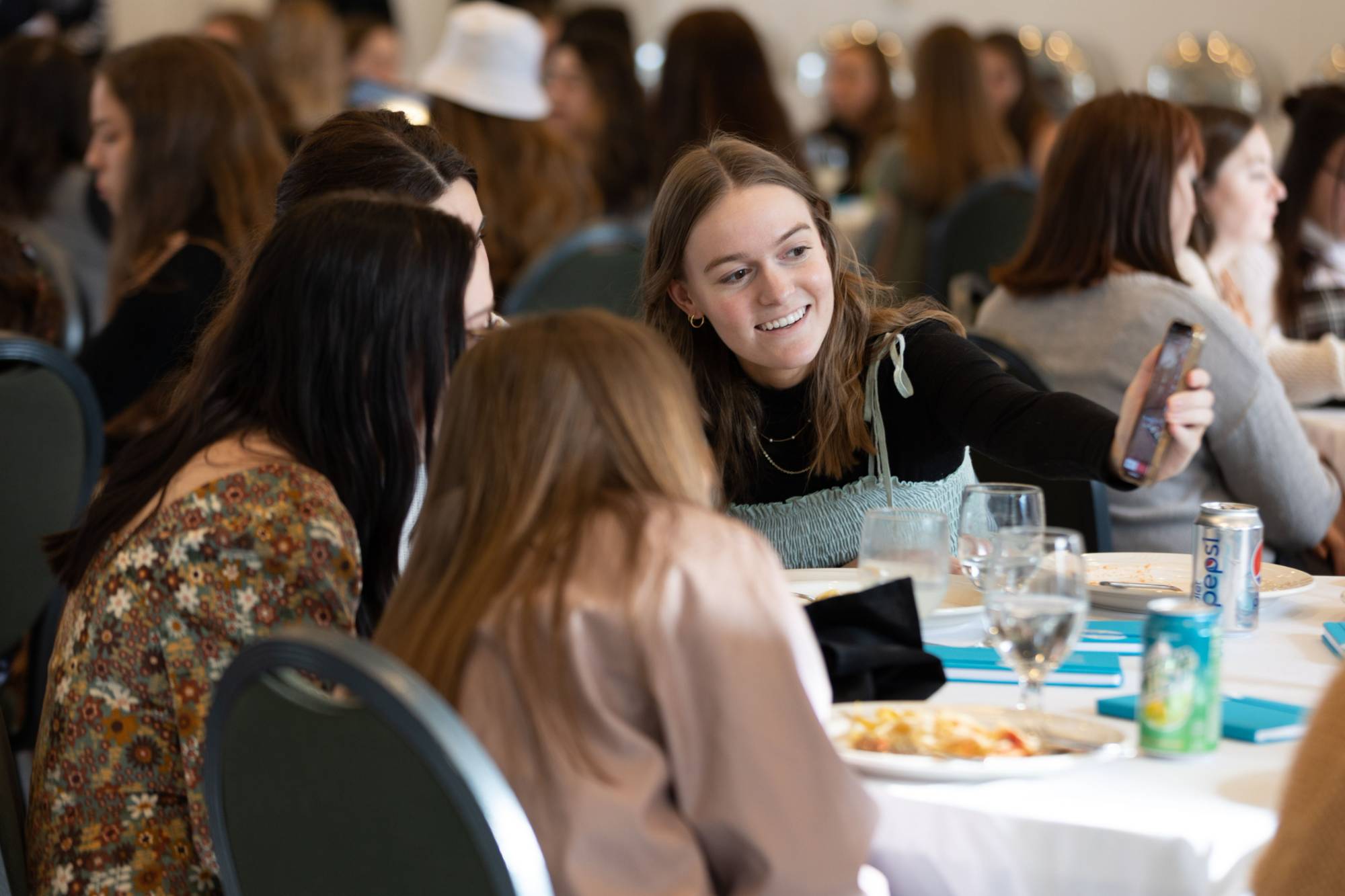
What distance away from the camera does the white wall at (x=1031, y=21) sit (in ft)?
20.3

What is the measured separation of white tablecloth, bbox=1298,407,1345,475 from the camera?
9.20ft

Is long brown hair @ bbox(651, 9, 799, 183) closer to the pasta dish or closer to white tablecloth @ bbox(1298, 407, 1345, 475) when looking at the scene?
white tablecloth @ bbox(1298, 407, 1345, 475)

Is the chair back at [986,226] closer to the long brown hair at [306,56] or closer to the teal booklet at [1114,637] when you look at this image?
the long brown hair at [306,56]

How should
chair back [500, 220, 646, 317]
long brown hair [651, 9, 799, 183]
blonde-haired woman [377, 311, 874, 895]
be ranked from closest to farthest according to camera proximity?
1. blonde-haired woman [377, 311, 874, 895]
2. chair back [500, 220, 646, 317]
3. long brown hair [651, 9, 799, 183]

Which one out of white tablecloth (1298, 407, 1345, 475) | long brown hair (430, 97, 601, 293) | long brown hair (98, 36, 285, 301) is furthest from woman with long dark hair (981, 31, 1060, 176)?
long brown hair (98, 36, 285, 301)

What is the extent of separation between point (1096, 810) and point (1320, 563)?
5.94ft

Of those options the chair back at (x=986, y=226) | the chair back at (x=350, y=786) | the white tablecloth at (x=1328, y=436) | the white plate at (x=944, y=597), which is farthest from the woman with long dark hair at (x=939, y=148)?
the chair back at (x=350, y=786)

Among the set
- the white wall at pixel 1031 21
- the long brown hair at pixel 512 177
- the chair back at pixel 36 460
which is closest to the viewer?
the chair back at pixel 36 460

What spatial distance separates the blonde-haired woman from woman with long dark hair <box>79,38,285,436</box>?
1823mm

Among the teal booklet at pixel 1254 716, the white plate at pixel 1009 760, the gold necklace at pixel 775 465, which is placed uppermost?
the gold necklace at pixel 775 465

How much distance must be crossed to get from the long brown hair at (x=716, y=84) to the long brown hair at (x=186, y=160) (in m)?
1.60

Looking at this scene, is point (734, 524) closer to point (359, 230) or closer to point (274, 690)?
point (274, 690)

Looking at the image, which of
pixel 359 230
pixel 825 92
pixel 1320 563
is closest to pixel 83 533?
pixel 359 230

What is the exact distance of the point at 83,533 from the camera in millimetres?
1386
